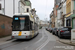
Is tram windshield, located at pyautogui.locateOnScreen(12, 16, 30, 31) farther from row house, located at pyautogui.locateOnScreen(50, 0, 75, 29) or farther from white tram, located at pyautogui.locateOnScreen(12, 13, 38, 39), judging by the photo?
row house, located at pyautogui.locateOnScreen(50, 0, 75, 29)

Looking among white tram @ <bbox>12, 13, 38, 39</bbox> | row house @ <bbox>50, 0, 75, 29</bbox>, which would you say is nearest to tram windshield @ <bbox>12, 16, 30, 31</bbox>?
white tram @ <bbox>12, 13, 38, 39</bbox>

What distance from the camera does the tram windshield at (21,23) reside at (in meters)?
14.1

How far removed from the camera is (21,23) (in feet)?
46.5

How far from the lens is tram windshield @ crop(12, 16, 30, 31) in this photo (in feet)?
46.2

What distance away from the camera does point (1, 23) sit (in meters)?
18.6

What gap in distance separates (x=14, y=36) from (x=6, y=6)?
17051mm

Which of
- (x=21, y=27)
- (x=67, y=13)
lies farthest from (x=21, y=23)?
(x=67, y=13)

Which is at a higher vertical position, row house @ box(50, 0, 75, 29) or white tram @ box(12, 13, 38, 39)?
row house @ box(50, 0, 75, 29)

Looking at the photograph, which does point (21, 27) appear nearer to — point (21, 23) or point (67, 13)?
→ point (21, 23)

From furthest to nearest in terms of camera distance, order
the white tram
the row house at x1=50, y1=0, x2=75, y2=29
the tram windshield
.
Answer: the row house at x1=50, y1=0, x2=75, y2=29 → the tram windshield → the white tram

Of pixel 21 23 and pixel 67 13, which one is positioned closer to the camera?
pixel 21 23

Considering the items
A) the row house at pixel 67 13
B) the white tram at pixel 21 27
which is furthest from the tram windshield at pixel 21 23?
the row house at pixel 67 13

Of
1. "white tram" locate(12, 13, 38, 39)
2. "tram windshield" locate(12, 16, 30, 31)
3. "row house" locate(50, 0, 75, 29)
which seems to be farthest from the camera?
"row house" locate(50, 0, 75, 29)

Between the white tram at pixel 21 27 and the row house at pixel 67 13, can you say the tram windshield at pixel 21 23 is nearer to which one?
the white tram at pixel 21 27
